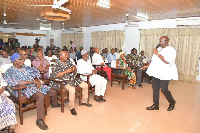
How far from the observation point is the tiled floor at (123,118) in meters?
2.70

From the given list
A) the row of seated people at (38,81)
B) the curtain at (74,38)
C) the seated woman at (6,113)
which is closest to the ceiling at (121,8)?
the row of seated people at (38,81)

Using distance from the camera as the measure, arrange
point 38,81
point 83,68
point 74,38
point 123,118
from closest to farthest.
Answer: point 38,81 → point 123,118 → point 83,68 → point 74,38

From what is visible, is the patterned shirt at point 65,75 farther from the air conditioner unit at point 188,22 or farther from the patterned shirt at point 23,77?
the air conditioner unit at point 188,22

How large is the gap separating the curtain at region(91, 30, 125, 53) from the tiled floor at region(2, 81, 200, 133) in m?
4.59

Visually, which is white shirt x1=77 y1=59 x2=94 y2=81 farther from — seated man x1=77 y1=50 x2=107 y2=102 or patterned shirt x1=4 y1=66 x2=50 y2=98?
patterned shirt x1=4 y1=66 x2=50 y2=98

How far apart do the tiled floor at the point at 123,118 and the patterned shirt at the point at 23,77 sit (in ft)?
1.93

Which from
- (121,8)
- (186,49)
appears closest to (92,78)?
(121,8)

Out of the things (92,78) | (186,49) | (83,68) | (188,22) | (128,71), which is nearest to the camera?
→ (83,68)

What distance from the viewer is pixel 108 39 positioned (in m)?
8.79

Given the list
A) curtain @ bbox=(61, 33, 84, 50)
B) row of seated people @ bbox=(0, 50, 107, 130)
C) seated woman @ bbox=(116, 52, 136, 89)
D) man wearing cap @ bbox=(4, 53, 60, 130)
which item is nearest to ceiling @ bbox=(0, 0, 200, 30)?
seated woman @ bbox=(116, 52, 136, 89)

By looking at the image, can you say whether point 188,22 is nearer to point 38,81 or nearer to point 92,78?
point 92,78

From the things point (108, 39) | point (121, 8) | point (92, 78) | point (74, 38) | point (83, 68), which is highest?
point (121, 8)

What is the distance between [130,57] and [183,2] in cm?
229

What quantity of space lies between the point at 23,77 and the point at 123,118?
6.63ft
